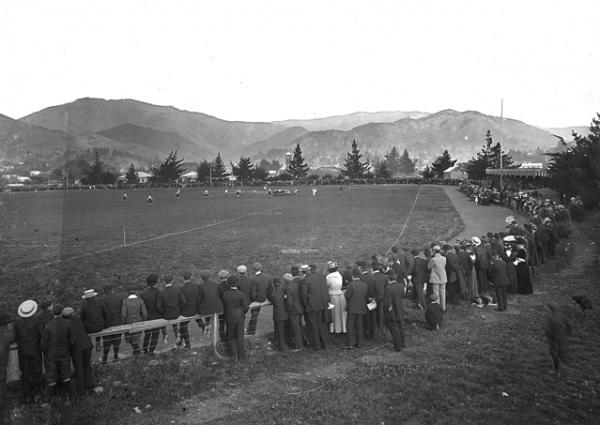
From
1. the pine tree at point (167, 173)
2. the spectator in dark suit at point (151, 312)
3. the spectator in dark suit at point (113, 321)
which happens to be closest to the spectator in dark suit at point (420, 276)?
the spectator in dark suit at point (151, 312)

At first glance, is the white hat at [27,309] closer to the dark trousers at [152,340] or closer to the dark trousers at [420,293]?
the dark trousers at [152,340]

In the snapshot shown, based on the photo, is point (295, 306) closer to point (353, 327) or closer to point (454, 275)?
point (353, 327)

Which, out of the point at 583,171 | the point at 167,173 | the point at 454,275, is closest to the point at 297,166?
the point at 167,173

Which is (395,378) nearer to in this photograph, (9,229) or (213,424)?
(213,424)

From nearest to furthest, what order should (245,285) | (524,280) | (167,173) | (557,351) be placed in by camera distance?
(557,351) → (245,285) → (524,280) → (167,173)

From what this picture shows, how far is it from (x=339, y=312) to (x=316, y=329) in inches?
33.1

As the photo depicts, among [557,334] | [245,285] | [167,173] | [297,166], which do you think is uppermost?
[297,166]

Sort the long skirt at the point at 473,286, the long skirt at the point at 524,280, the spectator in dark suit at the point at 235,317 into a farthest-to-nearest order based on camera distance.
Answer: the long skirt at the point at 524,280
the long skirt at the point at 473,286
the spectator in dark suit at the point at 235,317

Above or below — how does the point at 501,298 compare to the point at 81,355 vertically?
below

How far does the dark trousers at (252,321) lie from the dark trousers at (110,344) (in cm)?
283

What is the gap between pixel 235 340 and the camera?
9031 mm

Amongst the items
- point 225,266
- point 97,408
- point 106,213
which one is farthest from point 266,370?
point 106,213

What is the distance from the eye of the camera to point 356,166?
119 meters

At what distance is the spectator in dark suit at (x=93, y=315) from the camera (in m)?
8.31
